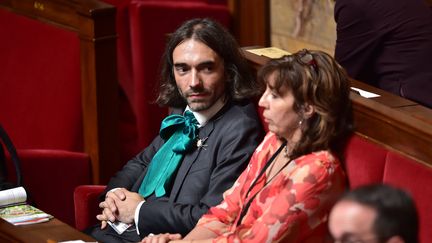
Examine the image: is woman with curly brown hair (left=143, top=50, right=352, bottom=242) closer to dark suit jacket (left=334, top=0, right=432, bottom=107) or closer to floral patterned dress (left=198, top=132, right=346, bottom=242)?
floral patterned dress (left=198, top=132, right=346, bottom=242)

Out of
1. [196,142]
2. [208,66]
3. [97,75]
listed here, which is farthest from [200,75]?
[97,75]

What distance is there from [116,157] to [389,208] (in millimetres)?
2472

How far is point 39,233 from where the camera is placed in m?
2.93

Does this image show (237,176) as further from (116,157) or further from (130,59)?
(130,59)

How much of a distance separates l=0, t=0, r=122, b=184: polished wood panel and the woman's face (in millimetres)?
1432

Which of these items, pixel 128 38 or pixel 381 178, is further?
pixel 128 38

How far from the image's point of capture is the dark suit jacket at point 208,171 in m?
3.11

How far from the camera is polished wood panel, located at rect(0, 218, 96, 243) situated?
2.86 meters

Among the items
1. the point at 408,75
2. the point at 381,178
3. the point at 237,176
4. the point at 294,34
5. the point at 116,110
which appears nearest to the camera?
the point at 381,178

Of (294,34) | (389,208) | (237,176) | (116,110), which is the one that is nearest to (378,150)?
(237,176)

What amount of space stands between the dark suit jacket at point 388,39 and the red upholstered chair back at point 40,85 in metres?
1.20

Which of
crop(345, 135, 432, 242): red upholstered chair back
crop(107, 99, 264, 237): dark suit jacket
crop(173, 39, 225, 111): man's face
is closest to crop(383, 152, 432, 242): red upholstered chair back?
crop(345, 135, 432, 242): red upholstered chair back

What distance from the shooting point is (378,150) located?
2.70 m

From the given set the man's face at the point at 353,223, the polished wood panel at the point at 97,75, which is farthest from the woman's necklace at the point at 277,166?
the polished wood panel at the point at 97,75
